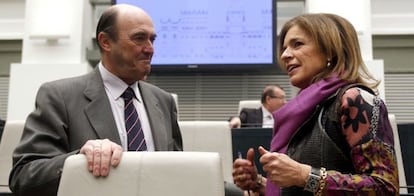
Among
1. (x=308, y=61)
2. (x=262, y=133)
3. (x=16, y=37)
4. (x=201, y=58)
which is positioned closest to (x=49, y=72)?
(x=16, y=37)

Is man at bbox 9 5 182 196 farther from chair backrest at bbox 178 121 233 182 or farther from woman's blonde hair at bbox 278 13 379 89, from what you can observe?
chair backrest at bbox 178 121 233 182

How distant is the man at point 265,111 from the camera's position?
5458 mm

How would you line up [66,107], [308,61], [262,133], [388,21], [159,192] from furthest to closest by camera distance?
[388,21] → [262,133] → [66,107] → [308,61] → [159,192]

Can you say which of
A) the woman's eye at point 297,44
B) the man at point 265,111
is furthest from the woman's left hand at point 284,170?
the man at point 265,111

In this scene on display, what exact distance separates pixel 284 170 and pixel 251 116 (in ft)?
13.0

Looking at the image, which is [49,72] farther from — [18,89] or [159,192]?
[159,192]

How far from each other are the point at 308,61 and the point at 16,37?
687 cm

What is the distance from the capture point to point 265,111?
5719 millimetres

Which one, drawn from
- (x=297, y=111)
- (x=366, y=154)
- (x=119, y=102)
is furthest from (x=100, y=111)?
(x=366, y=154)

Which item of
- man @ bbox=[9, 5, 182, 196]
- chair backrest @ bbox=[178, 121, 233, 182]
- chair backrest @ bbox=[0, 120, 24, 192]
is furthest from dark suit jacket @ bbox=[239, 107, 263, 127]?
man @ bbox=[9, 5, 182, 196]

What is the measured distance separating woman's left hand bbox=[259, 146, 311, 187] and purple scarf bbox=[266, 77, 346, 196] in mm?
213

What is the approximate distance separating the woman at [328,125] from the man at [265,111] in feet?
11.4

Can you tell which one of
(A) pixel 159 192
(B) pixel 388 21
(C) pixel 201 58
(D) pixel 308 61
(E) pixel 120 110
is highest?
(B) pixel 388 21

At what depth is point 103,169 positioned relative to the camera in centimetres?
146
